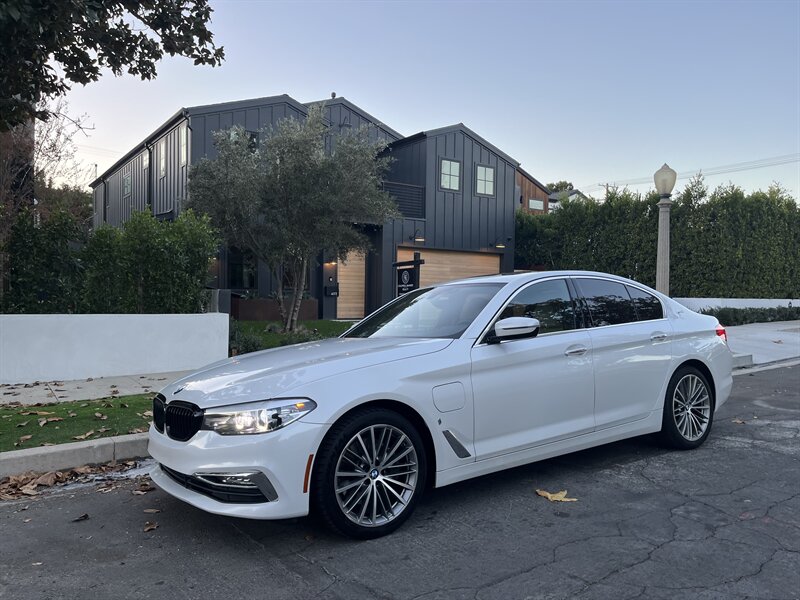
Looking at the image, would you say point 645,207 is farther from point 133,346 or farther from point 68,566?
point 68,566

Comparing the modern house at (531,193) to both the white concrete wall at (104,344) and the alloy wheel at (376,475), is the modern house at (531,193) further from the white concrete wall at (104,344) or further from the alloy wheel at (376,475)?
the alloy wheel at (376,475)

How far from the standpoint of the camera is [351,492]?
3.57 metres

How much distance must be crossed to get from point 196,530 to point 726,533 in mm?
3197

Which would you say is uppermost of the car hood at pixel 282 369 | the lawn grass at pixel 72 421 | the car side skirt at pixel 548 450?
the car hood at pixel 282 369

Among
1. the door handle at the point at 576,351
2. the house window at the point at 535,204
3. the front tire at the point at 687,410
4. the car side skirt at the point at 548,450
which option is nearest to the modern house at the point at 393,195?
the front tire at the point at 687,410

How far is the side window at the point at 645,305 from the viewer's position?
5.34m

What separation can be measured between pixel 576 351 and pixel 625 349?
598 millimetres

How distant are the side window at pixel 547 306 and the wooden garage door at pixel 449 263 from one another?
15.5 metres

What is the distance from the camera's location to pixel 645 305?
5414 millimetres

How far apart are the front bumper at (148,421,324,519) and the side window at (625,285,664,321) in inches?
128

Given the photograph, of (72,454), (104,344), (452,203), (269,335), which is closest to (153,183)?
(452,203)

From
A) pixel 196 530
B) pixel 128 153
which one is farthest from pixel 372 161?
pixel 128 153

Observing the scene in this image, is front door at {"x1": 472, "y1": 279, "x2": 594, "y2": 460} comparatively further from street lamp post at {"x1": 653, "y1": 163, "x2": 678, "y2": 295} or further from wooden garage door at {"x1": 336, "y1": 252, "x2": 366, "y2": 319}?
wooden garage door at {"x1": 336, "y1": 252, "x2": 366, "y2": 319}

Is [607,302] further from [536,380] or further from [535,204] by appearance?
[535,204]
